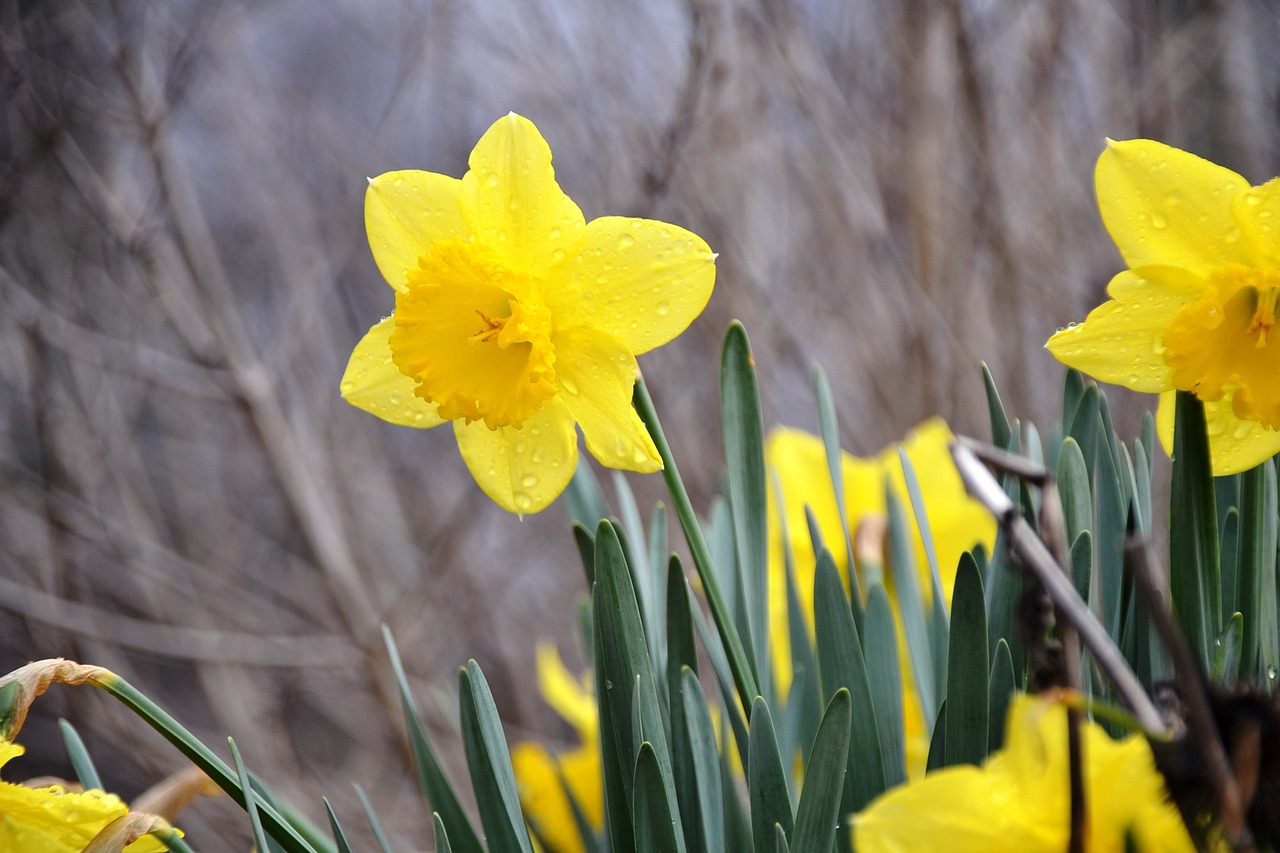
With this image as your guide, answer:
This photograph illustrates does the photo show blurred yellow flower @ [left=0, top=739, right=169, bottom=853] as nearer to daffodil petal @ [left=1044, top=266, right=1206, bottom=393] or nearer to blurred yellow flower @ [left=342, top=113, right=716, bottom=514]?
blurred yellow flower @ [left=342, top=113, right=716, bottom=514]

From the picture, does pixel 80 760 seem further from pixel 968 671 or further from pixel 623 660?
pixel 968 671

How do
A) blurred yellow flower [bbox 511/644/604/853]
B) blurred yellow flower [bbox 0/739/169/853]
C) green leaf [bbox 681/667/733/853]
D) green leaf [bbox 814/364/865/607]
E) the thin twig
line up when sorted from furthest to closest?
1. blurred yellow flower [bbox 511/644/604/853]
2. green leaf [bbox 814/364/865/607]
3. green leaf [bbox 681/667/733/853]
4. blurred yellow flower [bbox 0/739/169/853]
5. the thin twig

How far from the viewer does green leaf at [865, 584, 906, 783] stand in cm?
54

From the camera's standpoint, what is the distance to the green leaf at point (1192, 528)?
434 millimetres

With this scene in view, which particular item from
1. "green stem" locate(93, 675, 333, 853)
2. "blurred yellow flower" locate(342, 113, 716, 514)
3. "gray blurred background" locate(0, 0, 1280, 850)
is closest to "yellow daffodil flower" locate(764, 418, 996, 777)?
"blurred yellow flower" locate(342, 113, 716, 514)

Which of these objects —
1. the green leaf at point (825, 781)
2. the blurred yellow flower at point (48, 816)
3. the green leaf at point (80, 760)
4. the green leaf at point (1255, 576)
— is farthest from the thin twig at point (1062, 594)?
the green leaf at point (80, 760)

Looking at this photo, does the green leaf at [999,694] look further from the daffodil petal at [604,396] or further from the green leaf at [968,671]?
the daffodil petal at [604,396]

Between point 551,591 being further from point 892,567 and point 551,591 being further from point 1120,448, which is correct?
point 1120,448

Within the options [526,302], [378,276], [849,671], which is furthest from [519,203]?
[378,276]

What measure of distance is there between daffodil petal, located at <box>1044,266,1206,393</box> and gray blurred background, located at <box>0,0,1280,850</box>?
112 centimetres

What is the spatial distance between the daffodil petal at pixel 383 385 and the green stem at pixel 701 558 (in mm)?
130

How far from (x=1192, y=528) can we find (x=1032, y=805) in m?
0.23

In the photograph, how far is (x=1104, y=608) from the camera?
1.79ft

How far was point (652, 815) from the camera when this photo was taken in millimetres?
438
